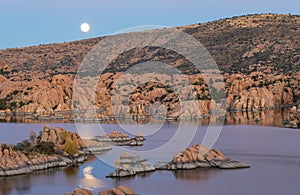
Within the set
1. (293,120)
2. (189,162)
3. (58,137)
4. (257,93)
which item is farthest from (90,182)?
(257,93)

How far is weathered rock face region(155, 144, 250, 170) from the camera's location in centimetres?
5928

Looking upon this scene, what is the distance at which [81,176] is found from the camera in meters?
55.5

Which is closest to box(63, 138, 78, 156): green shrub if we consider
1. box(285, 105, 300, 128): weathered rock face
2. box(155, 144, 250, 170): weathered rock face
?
box(155, 144, 250, 170): weathered rock face

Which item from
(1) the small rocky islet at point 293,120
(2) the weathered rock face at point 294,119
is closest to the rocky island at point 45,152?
(1) the small rocky islet at point 293,120

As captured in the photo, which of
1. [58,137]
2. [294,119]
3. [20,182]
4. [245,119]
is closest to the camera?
Answer: [20,182]

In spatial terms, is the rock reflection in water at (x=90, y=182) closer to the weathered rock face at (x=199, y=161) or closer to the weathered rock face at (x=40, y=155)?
the weathered rock face at (x=40, y=155)

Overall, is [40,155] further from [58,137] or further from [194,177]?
[194,177]

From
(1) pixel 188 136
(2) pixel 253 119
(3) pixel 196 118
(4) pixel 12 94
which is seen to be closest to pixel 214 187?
(1) pixel 188 136

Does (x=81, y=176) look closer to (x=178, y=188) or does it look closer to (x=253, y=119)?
(x=178, y=188)

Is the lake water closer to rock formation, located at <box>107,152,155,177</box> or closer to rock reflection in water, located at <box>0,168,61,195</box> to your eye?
rock reflection in water, located at <box>0,168,61,195</box>

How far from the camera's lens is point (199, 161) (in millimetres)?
60281

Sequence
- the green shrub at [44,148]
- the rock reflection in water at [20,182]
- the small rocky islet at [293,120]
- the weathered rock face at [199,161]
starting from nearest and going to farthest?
1. the rock reflection in water at [20,182]
2. the weathered rock face at [199,161]
3. the green shrub at [44,148]
4. the small rocky islet at [293,120]

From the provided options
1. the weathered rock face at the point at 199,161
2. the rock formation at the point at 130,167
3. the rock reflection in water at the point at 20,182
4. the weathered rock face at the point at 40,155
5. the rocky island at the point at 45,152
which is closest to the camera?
the rock reflection in water at the point at 20,182

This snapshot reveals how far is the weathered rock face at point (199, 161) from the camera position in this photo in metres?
59.3
